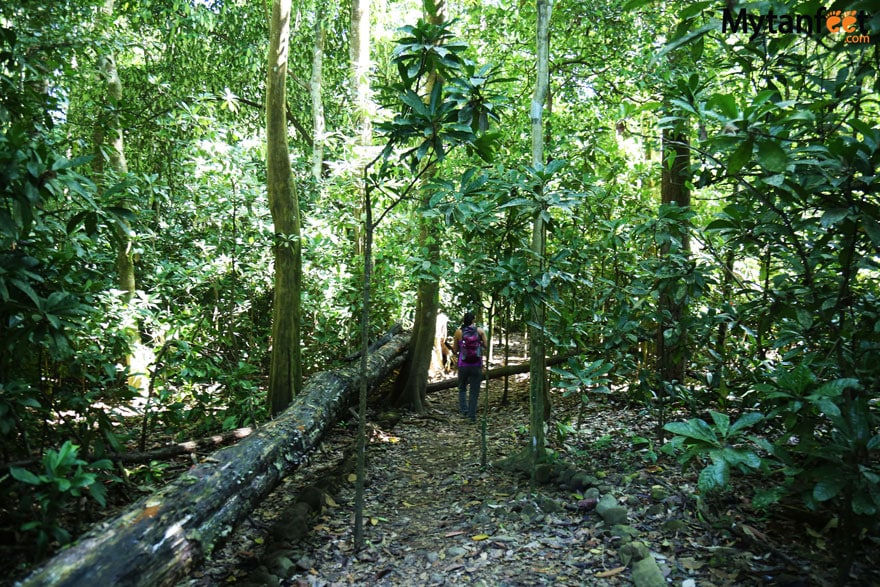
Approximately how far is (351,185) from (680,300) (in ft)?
15.9

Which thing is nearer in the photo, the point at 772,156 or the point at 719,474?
the point at 772,156

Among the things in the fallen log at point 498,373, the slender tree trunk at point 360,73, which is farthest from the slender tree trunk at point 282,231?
the fallen log at point 498,373

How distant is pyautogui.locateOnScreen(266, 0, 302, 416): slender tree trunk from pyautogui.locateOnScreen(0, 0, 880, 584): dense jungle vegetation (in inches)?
1.1

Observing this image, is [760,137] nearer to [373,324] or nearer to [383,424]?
[383,424]

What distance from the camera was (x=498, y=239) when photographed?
4.75 metres

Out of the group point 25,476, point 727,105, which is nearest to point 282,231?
point 25,476

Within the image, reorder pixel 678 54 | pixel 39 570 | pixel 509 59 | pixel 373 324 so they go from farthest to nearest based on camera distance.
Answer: pixel 373 324
pixel 509 59
pixel 678 54
pixel 39 570

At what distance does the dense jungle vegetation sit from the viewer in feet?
7.93

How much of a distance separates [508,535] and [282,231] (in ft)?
12.6

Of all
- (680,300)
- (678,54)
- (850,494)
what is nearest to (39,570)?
(850,494)

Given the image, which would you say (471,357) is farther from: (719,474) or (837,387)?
(837,387)

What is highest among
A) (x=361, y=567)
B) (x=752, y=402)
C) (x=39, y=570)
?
(x=752, y=402)

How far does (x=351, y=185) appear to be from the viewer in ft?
23.0

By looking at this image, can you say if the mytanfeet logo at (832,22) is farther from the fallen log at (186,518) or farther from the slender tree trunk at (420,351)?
the slender tree trunk at (420,351)
